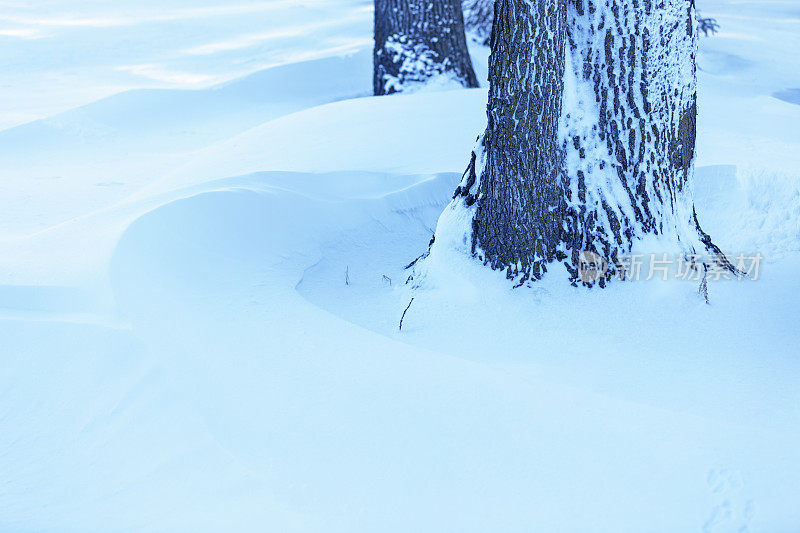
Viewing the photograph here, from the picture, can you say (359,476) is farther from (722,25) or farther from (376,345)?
(722,25)

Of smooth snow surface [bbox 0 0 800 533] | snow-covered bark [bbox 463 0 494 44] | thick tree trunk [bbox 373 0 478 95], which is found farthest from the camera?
snow-covered bark [bbox 463 0 494 44]

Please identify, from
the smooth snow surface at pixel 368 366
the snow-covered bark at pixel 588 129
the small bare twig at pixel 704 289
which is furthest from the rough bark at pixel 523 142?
the small bare twig at pixel 704 289

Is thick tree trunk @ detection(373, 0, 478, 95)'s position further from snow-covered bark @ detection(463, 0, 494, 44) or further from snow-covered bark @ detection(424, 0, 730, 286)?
snow-covered bark @ detection(424, 0, 730, 286)

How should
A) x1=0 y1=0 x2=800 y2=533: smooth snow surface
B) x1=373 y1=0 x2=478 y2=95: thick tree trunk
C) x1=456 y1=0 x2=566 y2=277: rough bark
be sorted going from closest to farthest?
x1=0 y1=0 x2=800 y2=533: smooth snow surface, x1=456 y1=0 x2=566 y2=277: rough bark, x1=373 y1=0 x2=478 y2=95: thick tree trunk

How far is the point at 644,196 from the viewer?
8.88 ft

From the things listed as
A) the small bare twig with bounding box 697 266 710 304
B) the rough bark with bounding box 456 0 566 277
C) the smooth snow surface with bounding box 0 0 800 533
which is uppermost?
the rough bark with bounding box 456 0 566 277

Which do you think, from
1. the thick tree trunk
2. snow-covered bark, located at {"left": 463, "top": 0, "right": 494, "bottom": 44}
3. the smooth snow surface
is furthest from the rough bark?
snow-covered bark, located at {"left": 463, "top": 0, "right": 494, "bottom": 44}

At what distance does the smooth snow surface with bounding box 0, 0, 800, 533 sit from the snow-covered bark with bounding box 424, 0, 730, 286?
0.75ft

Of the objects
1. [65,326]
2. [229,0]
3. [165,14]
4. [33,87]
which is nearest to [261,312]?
[65,326]

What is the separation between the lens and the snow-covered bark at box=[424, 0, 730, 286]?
2.57m

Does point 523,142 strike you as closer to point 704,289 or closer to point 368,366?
point 704,289

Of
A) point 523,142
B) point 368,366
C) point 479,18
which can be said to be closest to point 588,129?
point 523,142

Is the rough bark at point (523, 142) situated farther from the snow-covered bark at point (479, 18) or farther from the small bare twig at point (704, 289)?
the snow-covered bark at point (479, 18)

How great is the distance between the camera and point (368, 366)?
2.31m
